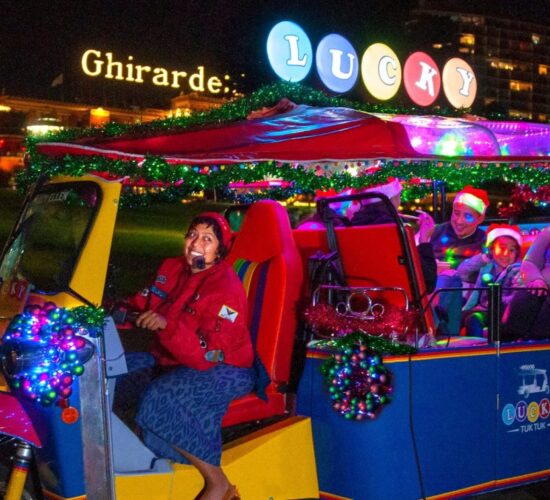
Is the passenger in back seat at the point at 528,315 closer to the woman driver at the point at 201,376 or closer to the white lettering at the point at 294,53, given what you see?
the woman driver at the point at 201,376

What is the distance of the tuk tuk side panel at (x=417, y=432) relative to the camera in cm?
367

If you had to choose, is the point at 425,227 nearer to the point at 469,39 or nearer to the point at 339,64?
the point at 339,64

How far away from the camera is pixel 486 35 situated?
103 m

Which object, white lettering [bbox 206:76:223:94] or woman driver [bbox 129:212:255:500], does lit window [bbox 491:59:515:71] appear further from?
woman driver [bbox 129:212:255:500]

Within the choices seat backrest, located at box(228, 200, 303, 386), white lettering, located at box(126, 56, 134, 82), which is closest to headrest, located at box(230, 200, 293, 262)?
seat backrest, located at box(228, 200, 303, 386)

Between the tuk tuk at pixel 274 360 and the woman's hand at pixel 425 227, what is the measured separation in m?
2.15

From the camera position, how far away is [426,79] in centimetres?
603

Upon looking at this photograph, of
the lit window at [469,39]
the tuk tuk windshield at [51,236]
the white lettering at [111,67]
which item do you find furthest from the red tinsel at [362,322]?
the lit window at [469,39]

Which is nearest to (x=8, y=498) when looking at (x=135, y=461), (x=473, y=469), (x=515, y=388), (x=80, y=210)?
(x=135, y=461)

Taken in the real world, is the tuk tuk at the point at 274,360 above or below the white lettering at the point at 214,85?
below

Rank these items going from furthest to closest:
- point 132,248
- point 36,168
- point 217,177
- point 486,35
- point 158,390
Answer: point 486,35
point 132,248
point 36,168
point 217,177
point 158,390

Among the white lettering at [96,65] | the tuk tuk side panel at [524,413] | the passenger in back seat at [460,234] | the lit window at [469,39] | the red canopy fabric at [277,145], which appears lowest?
the tuk tuk side panel at [524,413]

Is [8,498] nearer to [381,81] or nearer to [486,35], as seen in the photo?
[381,81]

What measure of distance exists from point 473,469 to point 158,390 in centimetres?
170
